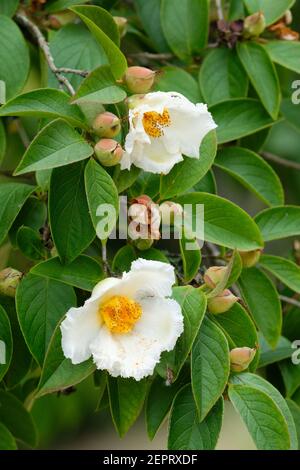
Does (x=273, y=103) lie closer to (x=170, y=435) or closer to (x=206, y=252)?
(x=206, y=252)

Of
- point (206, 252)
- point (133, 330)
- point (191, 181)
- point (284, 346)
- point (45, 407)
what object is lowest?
point (45, 407)

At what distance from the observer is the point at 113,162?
3.55ft

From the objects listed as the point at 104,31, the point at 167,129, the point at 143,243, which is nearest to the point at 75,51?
the point at 104,31

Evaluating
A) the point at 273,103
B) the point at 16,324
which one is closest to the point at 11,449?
the point at 16,324

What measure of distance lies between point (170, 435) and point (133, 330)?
0.15 metres

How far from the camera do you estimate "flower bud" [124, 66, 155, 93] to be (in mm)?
1136

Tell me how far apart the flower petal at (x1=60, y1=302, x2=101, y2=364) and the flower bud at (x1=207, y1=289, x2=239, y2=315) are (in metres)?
0.15

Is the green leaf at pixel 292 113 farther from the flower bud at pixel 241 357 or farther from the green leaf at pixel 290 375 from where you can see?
the flower bud at pixel 241 357

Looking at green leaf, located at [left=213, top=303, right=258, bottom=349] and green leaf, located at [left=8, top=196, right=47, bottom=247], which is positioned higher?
green leaf, located at [left=8, top=196, right=47, bottom=247]

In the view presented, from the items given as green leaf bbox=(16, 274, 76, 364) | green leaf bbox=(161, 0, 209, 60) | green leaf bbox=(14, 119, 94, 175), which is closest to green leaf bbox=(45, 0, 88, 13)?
green leaf bbox=(161, 0, 209, 60)

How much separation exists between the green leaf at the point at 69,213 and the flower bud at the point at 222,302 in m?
0.18

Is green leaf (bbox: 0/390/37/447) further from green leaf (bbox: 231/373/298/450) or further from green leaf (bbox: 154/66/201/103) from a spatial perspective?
green leaf (bbox: 154/66/201/103)

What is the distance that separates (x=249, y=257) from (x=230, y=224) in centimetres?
10

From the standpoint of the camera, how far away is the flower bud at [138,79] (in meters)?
1.14
